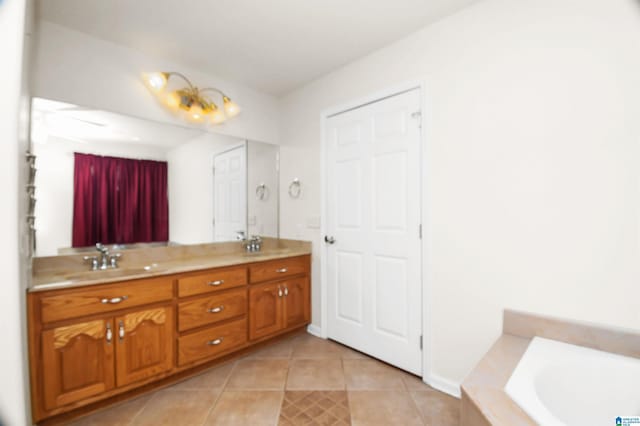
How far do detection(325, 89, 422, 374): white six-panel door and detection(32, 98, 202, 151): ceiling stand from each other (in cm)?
141

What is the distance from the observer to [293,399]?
5.69 feet

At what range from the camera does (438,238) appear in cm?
185

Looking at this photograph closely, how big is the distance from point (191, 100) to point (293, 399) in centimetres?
247

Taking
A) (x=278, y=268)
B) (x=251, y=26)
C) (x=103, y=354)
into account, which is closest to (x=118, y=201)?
(x=103, y=354)

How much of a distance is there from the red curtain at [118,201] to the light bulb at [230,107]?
0.78 m

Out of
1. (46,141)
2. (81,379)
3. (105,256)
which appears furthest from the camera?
(105,256)

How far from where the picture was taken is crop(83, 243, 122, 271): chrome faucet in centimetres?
196

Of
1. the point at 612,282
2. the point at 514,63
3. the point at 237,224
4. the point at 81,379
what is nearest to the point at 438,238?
the point at 612,282

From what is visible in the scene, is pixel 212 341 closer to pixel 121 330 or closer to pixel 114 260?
pixel 121 330

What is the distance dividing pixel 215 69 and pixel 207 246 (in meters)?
1.63

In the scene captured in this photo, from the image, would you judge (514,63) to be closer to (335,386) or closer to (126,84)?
(335,386)

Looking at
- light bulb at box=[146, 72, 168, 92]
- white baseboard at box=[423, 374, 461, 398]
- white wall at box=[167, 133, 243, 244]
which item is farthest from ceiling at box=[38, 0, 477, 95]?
white baseboard at box=[423, 374, 461, 398]

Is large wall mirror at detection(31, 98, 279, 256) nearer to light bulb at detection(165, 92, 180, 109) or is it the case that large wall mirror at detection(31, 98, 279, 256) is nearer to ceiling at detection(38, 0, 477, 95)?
light bulb at detection(165, 92, 180, 109)

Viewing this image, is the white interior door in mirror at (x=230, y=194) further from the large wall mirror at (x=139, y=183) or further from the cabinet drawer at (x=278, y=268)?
the cabinet drawer at (x=278, y=268)
